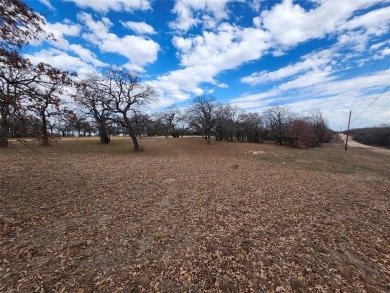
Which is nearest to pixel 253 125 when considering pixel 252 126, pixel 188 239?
pixel 252 126

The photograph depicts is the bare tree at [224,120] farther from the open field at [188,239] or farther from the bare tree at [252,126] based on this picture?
the open field at [188,239]

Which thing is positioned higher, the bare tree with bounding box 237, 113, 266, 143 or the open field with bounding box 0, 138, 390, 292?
the bare tree with bounding box 237, 113, 266, 143

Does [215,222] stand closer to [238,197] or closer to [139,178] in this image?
[238,197]

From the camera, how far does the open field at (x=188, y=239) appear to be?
372 cm

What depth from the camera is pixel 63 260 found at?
415 centimetres

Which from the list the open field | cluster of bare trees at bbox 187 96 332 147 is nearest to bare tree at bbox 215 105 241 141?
cluster of bare trees at bbox 187 96 332 147

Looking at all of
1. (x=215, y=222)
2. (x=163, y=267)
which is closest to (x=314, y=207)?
(x=215, y=222)

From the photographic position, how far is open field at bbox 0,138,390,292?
3.72 meters

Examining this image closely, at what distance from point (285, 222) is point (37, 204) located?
8.51 meters

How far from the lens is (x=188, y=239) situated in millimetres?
5219

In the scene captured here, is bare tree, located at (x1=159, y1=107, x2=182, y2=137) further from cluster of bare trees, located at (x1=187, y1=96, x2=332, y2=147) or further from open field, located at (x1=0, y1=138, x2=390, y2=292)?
open field, located at (x1=0, y1=138, x2=390, y2=292)

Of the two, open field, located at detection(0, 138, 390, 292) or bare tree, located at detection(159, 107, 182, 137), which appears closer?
open field, located at detection(0, 138, 390, 292)

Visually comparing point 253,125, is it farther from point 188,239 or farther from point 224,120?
point 188,239

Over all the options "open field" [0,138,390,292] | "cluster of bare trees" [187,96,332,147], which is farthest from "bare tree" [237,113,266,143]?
"open field" [0,138,390,292]
